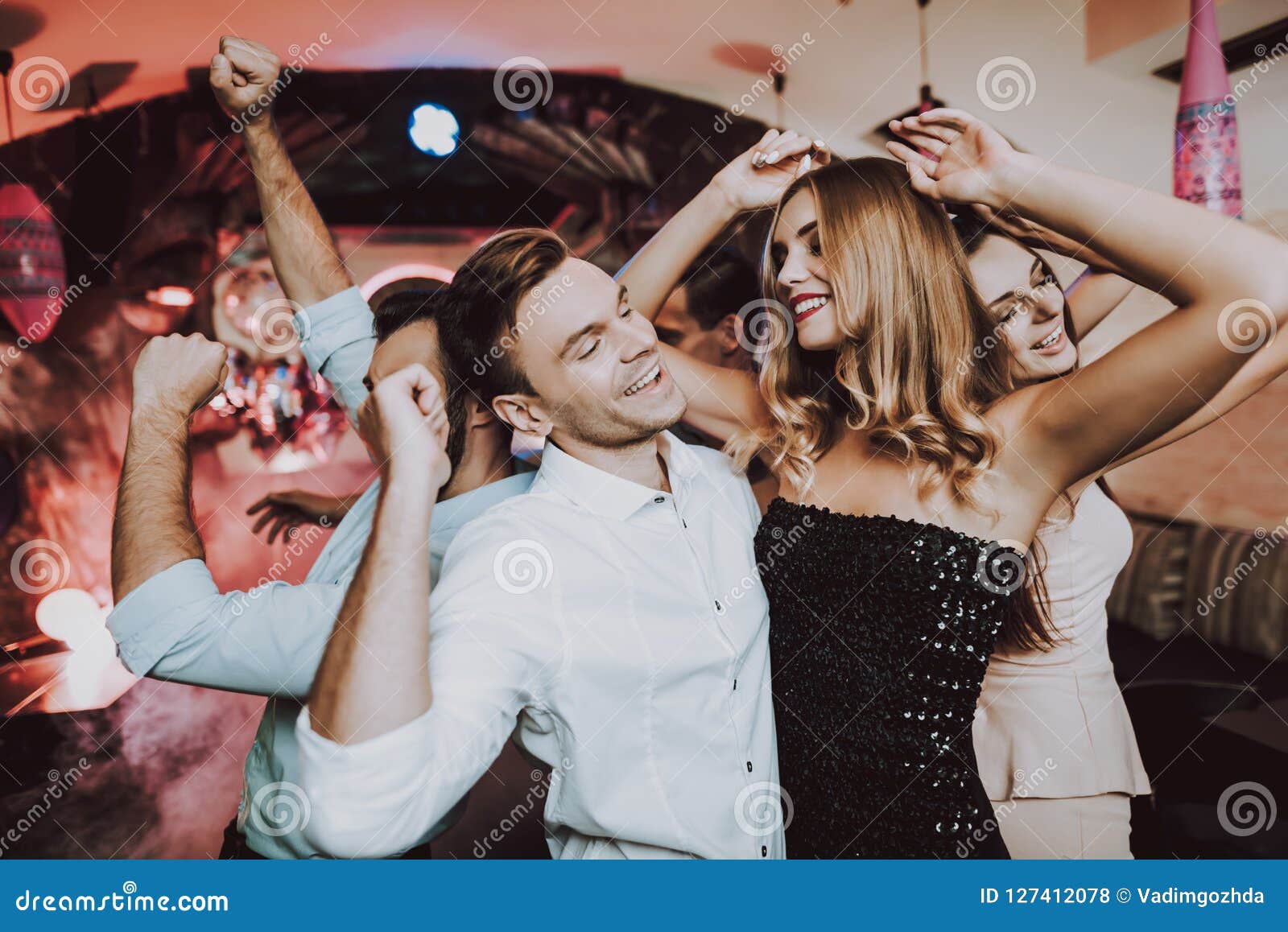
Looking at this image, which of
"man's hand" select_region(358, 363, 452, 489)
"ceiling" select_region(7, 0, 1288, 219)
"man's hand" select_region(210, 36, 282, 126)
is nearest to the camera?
"man's hand" select_region(358, 363, 452, 489)

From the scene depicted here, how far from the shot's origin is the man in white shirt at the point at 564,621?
115 cm

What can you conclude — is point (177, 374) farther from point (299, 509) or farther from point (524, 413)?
point (299, 509)

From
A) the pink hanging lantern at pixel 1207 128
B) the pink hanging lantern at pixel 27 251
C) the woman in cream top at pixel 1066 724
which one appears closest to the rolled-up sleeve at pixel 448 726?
the woman in cream top at pixel 1066 724

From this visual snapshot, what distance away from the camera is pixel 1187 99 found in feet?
6.63

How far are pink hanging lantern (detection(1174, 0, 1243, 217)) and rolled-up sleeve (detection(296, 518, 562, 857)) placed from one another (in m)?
1.83

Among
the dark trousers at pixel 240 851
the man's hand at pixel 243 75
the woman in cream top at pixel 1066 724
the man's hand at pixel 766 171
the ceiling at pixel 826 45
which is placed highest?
the ceiling at pixel 826 45

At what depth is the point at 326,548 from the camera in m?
1.71

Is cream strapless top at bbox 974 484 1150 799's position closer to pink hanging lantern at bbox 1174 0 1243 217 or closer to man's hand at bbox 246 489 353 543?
pink hanging lantern at bbox 1174 0 1243 217

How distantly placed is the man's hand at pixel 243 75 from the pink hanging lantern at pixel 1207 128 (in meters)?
2.07

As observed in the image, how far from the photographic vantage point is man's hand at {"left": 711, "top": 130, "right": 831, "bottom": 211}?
1.76m

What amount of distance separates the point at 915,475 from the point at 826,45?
1.50 m

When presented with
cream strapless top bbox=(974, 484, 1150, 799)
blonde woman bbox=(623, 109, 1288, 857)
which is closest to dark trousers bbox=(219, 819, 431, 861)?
blonde woman bbox=(623, 109, 1288, 857)

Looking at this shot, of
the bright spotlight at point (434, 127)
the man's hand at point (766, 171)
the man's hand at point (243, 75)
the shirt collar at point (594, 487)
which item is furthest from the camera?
the bright spotlight at point (434, 127)

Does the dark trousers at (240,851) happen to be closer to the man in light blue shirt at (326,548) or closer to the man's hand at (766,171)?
the man in light blue shirt at (326,548)
